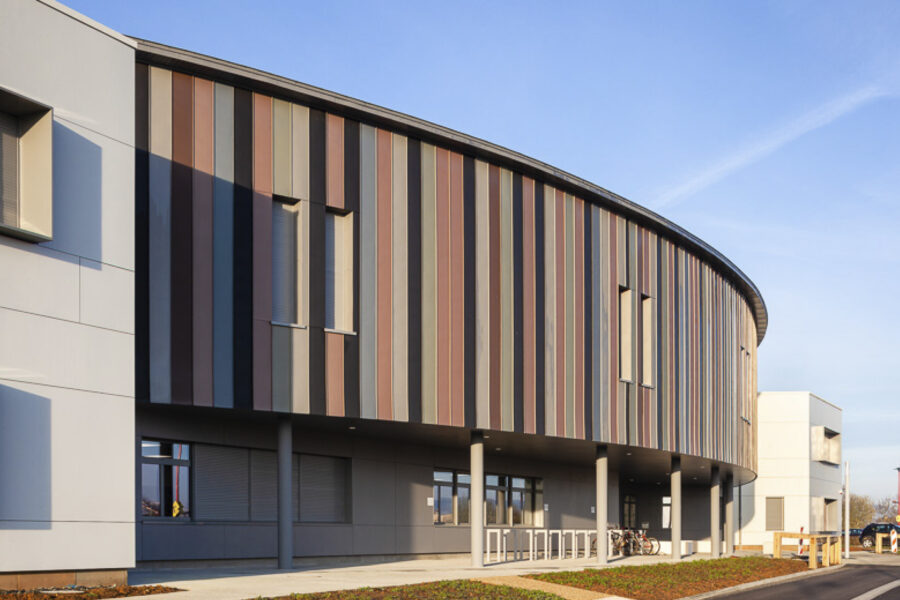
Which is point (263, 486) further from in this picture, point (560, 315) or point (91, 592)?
point (91, 592)

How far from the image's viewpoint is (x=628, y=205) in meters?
32.1

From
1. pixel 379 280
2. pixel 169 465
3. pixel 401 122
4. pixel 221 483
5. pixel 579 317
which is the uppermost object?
pixel 401 122

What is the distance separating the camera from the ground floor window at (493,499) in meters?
33.1

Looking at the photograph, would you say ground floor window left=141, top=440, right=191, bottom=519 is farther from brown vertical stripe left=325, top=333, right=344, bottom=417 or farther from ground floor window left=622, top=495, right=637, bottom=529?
ground floor window left=622, top=495, right=637, bottom=529

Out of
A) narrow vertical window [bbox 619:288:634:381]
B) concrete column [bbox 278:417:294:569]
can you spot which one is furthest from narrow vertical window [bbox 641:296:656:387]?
concrete column [bbox 278:417:294:569]

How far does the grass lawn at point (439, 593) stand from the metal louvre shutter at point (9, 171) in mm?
6801

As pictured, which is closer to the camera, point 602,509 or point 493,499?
point 602,509

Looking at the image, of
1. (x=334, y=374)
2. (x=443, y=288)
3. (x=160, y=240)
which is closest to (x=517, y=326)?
(x=443, y=288)

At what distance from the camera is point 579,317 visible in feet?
98.6

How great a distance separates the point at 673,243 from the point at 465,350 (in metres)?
Result: 12.3

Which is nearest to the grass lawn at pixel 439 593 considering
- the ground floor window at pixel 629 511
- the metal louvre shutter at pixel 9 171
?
the metal louvre shutter at pixel 9 171

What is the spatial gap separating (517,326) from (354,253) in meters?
5.75

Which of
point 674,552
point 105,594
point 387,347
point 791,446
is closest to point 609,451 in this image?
point 674,552

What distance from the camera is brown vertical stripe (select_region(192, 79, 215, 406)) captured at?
2116 centimetres
